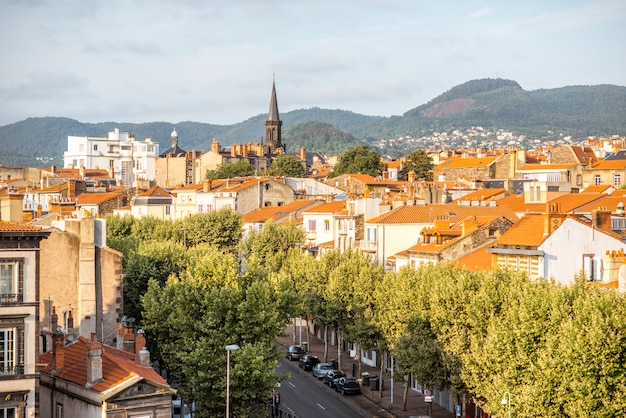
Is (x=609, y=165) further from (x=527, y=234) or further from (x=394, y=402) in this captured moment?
(x=394, y=402)

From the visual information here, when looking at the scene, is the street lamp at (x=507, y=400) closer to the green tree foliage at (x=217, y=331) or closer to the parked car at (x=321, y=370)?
the green tree foliage at (x=217, y=331)

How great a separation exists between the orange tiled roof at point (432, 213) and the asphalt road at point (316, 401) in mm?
20447

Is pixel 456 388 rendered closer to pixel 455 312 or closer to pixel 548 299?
pixel 455 312

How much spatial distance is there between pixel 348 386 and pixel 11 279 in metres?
39.4

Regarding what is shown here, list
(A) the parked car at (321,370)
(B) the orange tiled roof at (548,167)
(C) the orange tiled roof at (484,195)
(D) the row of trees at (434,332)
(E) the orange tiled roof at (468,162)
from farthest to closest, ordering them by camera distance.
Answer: (E) the orange tiled roof at (468,162) → (B) the orange tiled roof at (548,167) → (C) the orange tiled roof at (484,195) → (A) the parked car at (321,370) → (D) the row of trees at (434,332)

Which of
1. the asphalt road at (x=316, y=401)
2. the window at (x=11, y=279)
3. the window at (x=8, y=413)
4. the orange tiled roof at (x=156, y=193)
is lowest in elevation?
the asphalt road at (x=316, y=401)

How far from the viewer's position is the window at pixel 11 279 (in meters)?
41.6

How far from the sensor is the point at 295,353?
307 feet

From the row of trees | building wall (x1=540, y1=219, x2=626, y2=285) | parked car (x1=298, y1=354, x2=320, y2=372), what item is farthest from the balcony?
building wall (x1=540, y1=219, x2=626, y2=285)

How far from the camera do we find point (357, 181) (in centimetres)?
15962

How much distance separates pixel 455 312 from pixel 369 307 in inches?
669

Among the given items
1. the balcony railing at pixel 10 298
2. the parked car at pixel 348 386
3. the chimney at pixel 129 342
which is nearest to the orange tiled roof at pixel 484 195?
the parked car at pixel 348 386

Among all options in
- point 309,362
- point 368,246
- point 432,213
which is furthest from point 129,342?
point 432,213

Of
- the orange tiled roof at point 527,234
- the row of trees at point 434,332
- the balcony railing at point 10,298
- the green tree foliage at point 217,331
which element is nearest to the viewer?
the balcony railing at point 10,298
